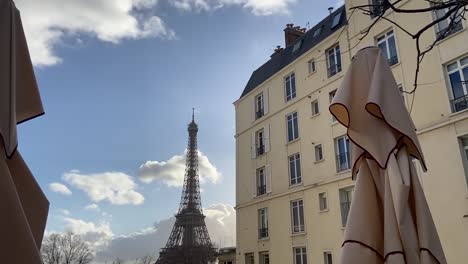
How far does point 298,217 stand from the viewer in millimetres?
20859

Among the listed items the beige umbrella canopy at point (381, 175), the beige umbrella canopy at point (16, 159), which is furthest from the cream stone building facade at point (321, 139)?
the beige umbrella canopy at point (16, 159)

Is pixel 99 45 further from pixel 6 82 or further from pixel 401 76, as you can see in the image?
pixel 6 82

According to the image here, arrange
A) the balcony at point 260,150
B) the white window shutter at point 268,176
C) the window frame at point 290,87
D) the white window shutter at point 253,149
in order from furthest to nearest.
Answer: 1. the white window shutter at point 253,149
2. the balcony at point 260,150
3. the white window shutter at point 268,176
4. the window frame at point 290,87

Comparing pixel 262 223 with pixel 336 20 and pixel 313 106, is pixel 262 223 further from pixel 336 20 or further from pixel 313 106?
pixel 336 20

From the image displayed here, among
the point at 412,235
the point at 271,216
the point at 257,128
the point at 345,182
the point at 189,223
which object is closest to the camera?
the point at 412,235

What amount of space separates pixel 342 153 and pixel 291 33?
11.8 metres

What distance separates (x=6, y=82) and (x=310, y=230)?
60.2ft

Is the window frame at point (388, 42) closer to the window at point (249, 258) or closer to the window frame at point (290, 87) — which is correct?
the window frame at point (290, 87)

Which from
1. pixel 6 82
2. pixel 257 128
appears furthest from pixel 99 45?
pixel 6 82

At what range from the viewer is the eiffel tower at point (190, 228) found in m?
59.2

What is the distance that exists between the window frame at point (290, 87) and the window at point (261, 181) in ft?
15.4

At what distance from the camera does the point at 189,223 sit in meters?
63.2

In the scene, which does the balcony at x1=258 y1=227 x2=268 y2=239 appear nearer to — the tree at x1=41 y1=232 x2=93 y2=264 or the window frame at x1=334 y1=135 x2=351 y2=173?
the window frame at x1=334 y1=135 x2=351 y2=173

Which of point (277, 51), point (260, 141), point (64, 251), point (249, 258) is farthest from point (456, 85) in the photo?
point (64, 251)
